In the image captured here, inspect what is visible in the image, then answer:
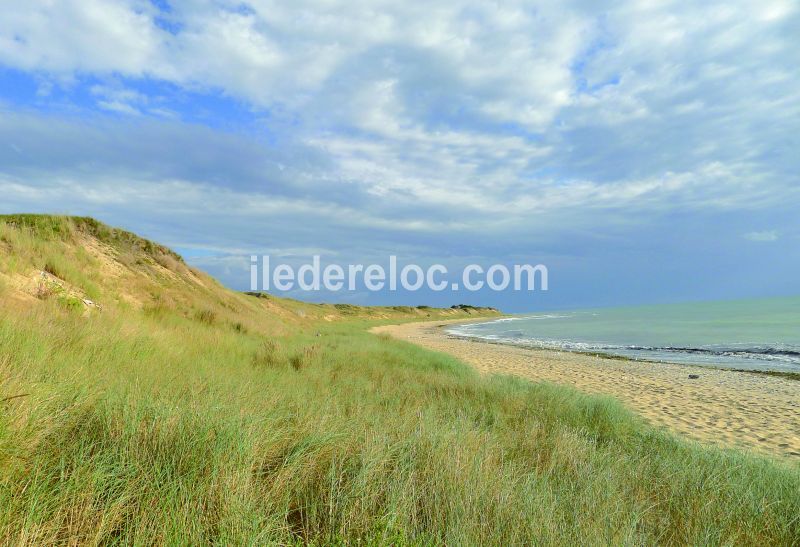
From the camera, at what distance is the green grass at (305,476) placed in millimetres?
2303

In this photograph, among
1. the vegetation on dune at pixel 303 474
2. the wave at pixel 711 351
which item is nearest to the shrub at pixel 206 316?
the vegetation on dune at pixel 303 474

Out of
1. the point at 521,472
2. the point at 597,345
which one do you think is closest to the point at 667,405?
the point at 521,472

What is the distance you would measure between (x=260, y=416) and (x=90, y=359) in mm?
3067

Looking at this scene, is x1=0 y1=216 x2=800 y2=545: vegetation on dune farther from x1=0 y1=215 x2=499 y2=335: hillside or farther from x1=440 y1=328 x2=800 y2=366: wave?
x1=440 y1=328 x2=800 y2=366: wave

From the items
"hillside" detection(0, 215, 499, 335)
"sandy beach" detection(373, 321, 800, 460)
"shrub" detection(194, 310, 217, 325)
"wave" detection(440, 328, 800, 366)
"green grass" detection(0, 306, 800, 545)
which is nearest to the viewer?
"green grass" detection(0, 306, 800, 545)

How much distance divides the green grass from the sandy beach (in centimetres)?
469

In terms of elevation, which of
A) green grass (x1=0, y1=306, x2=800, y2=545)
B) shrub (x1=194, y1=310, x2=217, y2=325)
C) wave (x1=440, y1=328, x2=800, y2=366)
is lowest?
wave (x1=440, y1=328, x2=800, y2=366)

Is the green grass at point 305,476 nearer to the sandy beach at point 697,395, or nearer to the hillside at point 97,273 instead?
the sandy beach at point 697,395

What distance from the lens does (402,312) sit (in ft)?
353

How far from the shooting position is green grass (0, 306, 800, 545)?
7.55 ft

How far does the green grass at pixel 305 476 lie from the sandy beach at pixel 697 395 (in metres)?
4.69

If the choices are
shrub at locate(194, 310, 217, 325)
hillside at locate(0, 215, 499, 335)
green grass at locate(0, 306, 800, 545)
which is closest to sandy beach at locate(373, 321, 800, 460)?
green grass at locate(0, 306, 800, 545)

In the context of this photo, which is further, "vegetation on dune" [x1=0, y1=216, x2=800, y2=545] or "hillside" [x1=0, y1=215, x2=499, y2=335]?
"hillside" [x1=0, y1=215, x2=499, y2=335]

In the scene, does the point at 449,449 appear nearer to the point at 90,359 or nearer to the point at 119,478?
the point at 119,478
